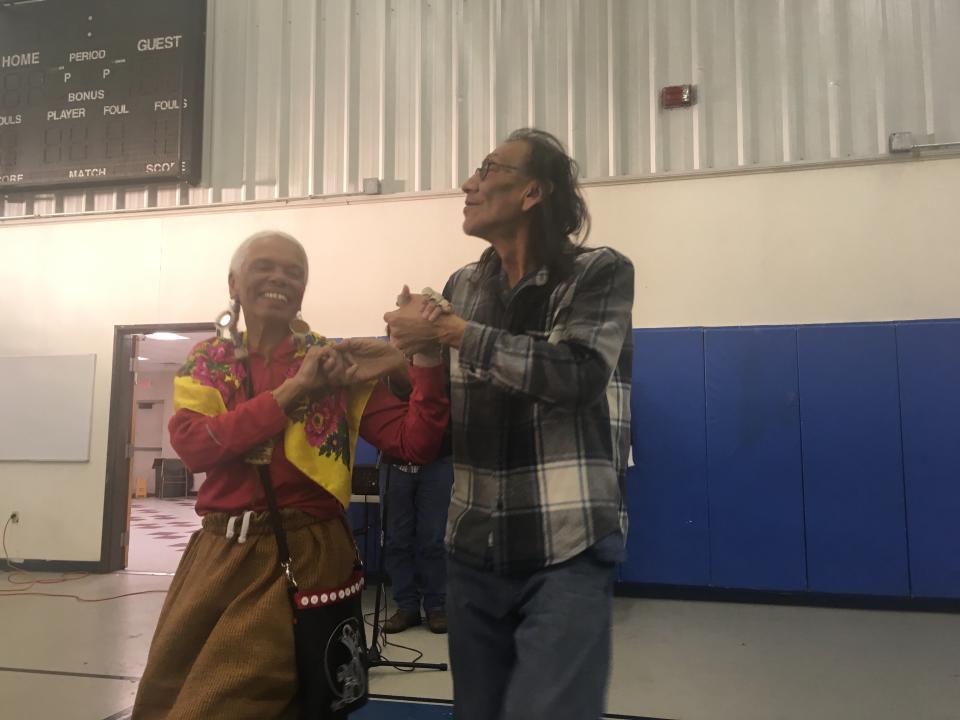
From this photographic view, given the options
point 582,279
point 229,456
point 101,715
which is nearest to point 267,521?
point 229,456

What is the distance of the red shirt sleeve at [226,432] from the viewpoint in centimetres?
109

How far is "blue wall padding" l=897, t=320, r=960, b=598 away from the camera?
13.1ft

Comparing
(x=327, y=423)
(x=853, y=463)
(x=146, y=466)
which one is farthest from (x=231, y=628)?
(x=146, y=466)

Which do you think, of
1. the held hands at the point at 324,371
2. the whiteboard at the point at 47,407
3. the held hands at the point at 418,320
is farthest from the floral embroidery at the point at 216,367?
the whiteboard at the point at 47,407

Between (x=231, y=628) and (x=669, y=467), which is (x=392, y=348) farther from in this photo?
(x=669, y=467)

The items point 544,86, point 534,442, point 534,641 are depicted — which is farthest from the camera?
point 544,86

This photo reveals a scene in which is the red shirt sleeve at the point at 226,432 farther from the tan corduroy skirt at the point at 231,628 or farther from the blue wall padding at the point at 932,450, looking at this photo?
the blue wall padding at the point at 932,450

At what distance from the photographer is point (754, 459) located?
423cm

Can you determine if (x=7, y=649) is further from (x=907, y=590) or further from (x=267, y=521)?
(x=907, y=590)

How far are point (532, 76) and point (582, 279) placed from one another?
14.0ft

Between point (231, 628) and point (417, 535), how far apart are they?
268cm

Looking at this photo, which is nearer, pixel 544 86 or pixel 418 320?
pixel 418 320

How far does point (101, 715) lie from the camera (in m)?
2.46

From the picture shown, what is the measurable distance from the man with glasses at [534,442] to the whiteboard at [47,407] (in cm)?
518
